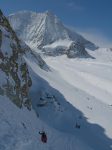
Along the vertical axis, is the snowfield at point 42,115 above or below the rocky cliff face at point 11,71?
below

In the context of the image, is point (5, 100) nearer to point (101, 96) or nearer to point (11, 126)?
point (11, 126)

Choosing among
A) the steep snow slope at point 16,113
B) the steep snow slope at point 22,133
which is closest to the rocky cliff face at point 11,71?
the steep snow slope at point 16,113

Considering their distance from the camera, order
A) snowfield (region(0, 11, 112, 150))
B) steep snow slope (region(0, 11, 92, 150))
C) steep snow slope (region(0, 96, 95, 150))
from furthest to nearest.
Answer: snowfield (region(0, 11, 112, 150)), steep snow slope (region(0, 11, 92, 150)), steep snow slope (region(0, 96, 95, 150))

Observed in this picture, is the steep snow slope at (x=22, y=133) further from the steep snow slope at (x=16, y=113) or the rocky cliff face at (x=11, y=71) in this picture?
the rocky cliff face at (x=11, y=71)

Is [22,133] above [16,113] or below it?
below

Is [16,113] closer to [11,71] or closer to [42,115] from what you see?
[11,71]

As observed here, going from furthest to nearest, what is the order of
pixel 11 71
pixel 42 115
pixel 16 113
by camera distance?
1. pixel 42 115
2. pixel 11 71
3. pixel 16 113

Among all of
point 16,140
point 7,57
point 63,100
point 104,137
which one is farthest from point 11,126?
point 63,100

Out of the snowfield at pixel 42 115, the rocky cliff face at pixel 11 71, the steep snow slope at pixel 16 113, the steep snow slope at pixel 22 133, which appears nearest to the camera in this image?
the steep snow slope at pixel 22 133

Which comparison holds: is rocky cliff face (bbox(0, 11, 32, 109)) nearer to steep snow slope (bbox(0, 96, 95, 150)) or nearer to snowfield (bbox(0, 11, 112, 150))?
snowfield (bbox(0, 11, 112, 150))

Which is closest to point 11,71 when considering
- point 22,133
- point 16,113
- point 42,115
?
point 16,113

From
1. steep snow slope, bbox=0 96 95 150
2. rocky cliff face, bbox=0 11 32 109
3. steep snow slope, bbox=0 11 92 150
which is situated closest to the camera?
steep snow slope, bbox=0 96 95 150

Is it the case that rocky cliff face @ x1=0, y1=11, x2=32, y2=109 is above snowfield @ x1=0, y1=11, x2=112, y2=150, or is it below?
above

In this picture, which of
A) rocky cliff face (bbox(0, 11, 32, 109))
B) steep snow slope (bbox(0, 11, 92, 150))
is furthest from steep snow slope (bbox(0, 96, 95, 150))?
rocky cliff face (bbox(0, 11, 32, 109))
